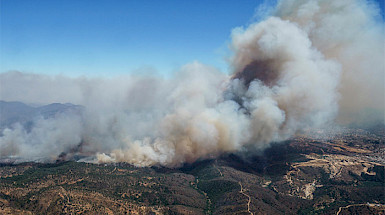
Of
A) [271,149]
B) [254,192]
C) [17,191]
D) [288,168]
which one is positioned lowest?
[17,191]

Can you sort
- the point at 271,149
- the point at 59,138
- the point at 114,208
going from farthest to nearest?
the point at 59,138 < the point at 271,149 < the point at 114,208

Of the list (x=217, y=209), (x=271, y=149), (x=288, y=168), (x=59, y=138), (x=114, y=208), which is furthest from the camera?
(x=59, y=138)

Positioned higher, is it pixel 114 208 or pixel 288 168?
pixel 288 168

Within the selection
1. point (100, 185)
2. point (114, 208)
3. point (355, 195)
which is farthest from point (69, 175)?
point (355, 195)

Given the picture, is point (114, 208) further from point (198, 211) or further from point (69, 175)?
point (69, 175)

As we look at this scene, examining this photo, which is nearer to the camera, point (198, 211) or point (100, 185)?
point (198, 211)

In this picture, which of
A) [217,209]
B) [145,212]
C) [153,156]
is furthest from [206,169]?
[145,212]

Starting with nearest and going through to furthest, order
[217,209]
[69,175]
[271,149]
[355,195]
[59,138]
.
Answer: [217,209] < [355,195] < [69,175] < [271,149] < [59,138]

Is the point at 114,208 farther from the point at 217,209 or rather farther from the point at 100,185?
the point at 217,209

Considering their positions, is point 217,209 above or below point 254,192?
below
